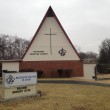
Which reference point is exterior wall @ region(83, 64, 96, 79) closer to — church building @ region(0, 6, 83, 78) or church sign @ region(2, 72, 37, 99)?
church building @ region(0, 6, 83, 78)

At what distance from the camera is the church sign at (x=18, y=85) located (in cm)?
1536

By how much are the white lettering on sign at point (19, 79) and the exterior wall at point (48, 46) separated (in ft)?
65.5

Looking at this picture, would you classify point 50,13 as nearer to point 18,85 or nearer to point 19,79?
point 19,79

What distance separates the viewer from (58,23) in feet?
123

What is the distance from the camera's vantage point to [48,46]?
123 feet

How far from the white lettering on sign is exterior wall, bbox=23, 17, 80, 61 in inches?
787

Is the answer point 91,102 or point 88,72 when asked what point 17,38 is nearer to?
point 88,72

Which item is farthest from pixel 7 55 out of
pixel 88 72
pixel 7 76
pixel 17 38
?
pixel 7 76

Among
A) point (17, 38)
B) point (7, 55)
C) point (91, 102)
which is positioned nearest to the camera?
point (91, 102)

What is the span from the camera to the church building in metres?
37.2

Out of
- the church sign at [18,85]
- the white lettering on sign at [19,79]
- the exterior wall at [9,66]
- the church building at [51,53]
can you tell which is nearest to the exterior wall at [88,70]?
the church building at [51,53]

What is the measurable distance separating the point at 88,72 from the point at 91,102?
26243 mm

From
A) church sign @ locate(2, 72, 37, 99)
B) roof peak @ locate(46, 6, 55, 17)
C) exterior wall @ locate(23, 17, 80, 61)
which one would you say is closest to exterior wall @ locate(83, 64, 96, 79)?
exterior wall @ locate(23, 17, 80, 61)

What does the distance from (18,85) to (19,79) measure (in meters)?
0.38
